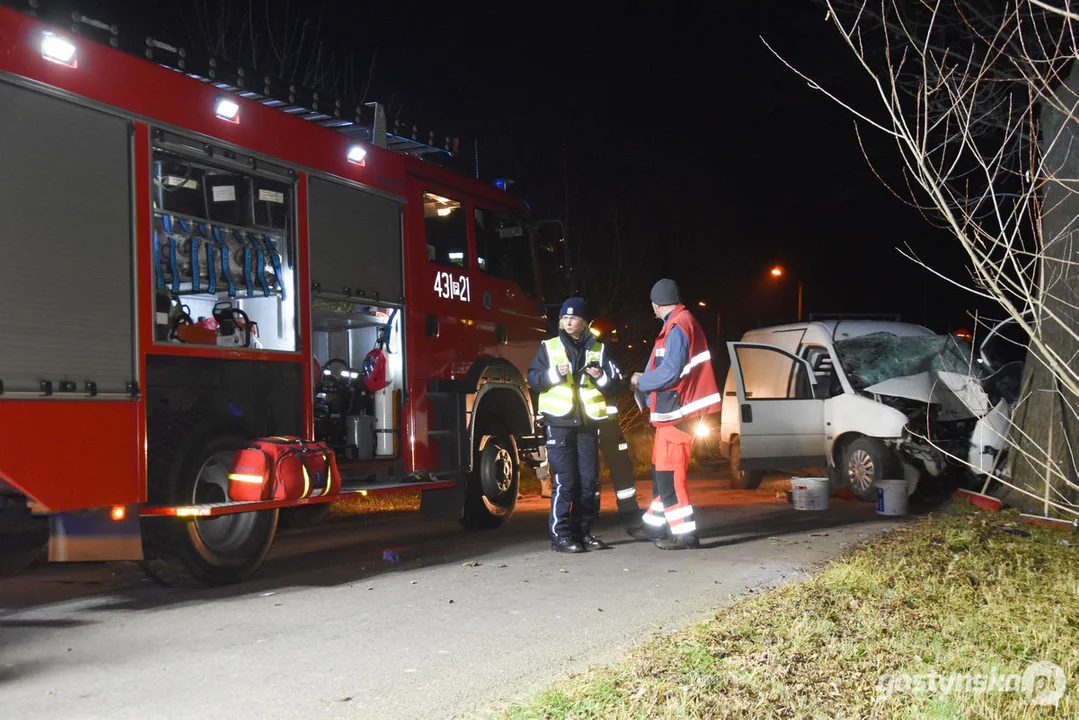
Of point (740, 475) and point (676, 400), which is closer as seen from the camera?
point (676, 400)

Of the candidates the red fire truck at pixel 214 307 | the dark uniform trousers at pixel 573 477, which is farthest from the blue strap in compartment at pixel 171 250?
the dark uniform trousers at pixel 573 477

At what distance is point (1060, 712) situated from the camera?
3.60 metres

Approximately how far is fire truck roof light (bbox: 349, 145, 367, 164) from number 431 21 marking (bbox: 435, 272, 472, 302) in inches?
50.2

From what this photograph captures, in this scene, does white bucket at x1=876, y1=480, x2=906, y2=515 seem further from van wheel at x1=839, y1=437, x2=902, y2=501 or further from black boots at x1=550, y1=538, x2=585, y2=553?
black boots at x1=550, y1=538, x2=585, y2=553

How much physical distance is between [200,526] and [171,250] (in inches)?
67.9

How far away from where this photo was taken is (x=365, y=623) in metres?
5.48

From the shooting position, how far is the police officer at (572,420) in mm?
7781

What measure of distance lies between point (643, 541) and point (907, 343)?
5189mm

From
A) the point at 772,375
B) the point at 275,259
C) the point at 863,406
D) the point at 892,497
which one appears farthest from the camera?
the point at 772,375

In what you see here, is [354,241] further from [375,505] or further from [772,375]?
[772,375]

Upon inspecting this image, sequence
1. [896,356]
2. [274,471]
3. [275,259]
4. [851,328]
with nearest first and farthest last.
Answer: [274,471], [275,259], [896,356], [851,328]

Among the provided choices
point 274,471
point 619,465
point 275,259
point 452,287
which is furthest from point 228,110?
point 619,465

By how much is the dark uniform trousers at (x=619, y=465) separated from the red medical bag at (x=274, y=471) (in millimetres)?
3290

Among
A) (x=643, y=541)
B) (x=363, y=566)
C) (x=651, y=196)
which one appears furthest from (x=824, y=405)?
(x=651, y=196)
